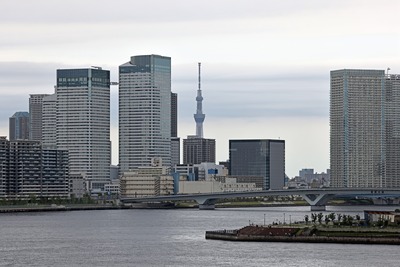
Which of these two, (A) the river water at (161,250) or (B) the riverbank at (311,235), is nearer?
(A) the river water at (161,250)

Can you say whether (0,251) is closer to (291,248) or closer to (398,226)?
(291,248)

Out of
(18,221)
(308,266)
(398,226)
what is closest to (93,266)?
(308,266)

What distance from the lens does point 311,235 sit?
443 feet

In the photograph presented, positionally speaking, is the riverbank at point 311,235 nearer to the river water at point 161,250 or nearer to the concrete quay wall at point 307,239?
the concrete quay wall at point 307,239

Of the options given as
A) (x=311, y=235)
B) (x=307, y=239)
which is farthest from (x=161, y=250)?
(x=311, y=235)

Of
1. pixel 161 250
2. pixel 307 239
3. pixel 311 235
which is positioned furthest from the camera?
pixel 311 235

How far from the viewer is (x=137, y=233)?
518ft

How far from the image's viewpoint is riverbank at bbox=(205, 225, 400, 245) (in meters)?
131

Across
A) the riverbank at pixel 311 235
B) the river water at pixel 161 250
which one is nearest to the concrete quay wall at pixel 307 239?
the riverbank at pixel 311 235

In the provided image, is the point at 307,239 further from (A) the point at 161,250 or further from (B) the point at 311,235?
(A) the point at 161,250

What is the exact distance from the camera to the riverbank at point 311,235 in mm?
130750

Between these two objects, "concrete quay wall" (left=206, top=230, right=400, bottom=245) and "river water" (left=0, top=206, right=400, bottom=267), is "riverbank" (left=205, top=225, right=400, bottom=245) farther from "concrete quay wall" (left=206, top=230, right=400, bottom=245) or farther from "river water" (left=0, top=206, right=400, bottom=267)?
"river water" (left=0, top=206, right=400, bottom=267)

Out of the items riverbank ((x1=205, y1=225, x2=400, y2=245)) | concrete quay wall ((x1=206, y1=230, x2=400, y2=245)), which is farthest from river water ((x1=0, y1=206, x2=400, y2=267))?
riverbank ((x1=205, y1=225, x2=400, y2=245))

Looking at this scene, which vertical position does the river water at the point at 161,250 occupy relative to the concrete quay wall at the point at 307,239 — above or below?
below
